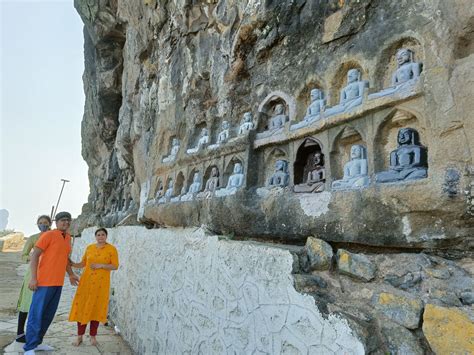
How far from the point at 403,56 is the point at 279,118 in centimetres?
145

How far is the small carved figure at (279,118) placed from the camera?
382cm

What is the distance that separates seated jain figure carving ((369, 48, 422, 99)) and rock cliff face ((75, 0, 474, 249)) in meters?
0.07

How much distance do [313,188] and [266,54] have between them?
→ 1744 millimetres

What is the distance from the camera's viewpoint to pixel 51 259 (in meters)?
3.45

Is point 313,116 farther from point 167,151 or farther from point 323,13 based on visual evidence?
point 167,151

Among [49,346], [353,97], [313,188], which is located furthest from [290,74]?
[49,346]

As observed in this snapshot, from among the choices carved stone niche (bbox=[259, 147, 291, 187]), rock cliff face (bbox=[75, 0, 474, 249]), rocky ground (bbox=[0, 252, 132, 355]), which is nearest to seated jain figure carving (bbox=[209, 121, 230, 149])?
rock cliff face (bbox=[75, 0, 474, 249])

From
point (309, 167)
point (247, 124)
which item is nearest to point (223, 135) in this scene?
point (247, 124)

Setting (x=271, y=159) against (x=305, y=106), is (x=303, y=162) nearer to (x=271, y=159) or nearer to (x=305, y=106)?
(x=271, y=159)

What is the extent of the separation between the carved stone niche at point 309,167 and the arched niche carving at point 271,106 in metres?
0.38

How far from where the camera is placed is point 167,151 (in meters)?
6.11

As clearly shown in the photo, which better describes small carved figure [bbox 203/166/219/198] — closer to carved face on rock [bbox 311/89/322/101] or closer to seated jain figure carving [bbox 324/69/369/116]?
carved face on rock [bbox 311/89/322/101]

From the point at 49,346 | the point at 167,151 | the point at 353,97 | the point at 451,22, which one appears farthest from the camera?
the point at 167,151

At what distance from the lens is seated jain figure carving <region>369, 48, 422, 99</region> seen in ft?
8.46
